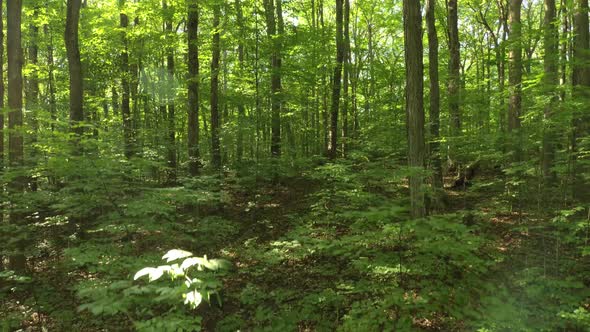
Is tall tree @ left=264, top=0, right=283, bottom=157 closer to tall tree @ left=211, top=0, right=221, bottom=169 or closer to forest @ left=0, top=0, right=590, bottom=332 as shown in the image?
forest @ left=0, top=0, right=590, bottom=332

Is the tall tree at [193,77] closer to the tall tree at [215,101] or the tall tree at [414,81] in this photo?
the tall tree at [215,101]

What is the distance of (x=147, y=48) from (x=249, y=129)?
19.8 ft

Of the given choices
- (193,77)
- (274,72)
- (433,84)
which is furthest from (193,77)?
(433,84)

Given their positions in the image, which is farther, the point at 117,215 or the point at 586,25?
the point at 586,25

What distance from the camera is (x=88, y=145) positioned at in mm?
6418

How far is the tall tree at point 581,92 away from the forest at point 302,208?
68mm

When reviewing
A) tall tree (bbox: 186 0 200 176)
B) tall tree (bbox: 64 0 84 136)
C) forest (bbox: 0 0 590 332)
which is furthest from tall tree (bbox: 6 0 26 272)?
tall tree (bbox: 186 0 200 176)

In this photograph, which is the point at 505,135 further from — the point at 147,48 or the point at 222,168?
the point at 147,48

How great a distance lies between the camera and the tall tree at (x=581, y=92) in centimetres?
646

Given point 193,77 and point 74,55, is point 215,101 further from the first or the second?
point 74,55

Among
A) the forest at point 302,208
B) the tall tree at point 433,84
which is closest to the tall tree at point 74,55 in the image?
the forest at point 302,208

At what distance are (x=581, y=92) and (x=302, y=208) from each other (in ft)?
22.7

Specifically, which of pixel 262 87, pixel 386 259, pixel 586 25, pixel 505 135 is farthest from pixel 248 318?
pixel 586 25

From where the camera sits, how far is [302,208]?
423 inches
